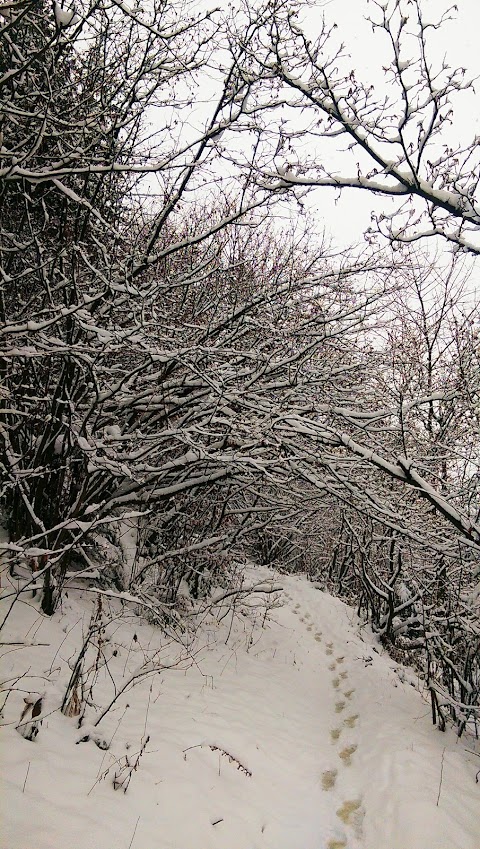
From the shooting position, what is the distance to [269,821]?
12.6ft

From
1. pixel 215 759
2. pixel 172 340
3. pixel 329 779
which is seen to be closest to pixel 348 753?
pixel 329 779

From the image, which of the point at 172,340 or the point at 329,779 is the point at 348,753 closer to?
the point at 329,779

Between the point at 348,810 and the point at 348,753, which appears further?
the point at 348,753

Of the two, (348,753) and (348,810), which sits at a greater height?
(348,810)

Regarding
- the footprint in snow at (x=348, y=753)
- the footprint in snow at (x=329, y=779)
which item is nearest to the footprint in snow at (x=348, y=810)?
the footprint in snow at (x=329, y=779)

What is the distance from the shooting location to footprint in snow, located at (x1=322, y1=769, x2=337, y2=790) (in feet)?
15.7

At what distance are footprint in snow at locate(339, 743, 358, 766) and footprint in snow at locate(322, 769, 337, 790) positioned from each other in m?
0.32

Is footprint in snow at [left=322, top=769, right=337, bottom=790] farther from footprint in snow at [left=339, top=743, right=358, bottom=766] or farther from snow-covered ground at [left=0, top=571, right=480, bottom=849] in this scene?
footprint in snow at [left=339, top=743, right=358, bottom=766]

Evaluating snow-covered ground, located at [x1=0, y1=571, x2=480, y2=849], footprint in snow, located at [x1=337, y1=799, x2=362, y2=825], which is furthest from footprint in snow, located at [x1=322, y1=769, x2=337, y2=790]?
footprint in snow, located at [x1=337, y1=799, x2=362, y2=825]

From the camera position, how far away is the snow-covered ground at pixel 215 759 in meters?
3.01

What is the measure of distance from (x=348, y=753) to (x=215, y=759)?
215 centimetres

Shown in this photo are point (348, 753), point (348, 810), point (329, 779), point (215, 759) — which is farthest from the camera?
point (348, 753)

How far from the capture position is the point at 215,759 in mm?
4254

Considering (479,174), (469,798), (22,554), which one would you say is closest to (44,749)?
(22,554)
